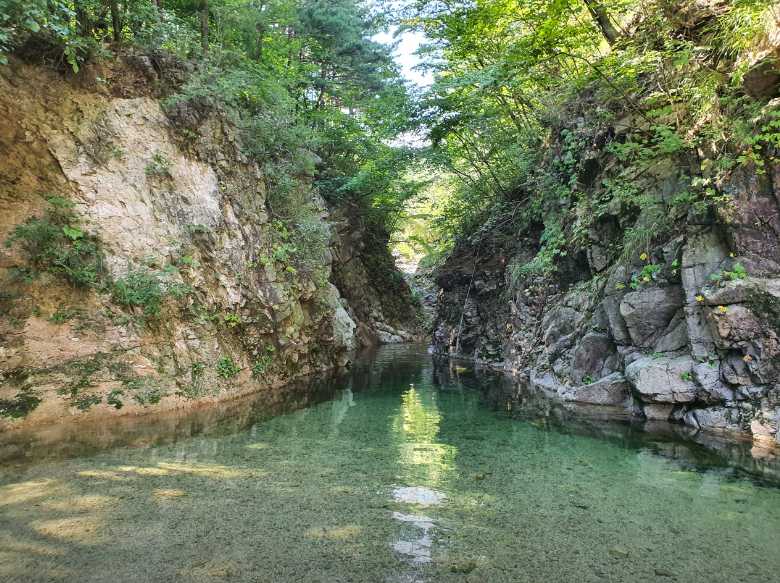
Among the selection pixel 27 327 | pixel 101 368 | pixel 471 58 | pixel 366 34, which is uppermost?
pixel 366 34

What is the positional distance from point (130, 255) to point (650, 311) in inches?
370

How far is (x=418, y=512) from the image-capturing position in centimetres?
442

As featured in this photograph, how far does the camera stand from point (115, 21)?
951 cm

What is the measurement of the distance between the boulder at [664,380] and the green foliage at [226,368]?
742cm

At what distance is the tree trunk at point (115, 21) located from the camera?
30.4 feet

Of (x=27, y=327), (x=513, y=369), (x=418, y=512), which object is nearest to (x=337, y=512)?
(x=418, y=512)

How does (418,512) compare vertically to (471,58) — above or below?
below

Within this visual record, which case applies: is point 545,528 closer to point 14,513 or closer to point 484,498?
point 484,498

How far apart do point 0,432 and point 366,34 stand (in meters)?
20.5

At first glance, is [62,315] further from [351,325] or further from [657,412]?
[657,412]

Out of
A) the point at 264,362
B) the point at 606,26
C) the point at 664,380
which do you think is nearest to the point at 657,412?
the point at 664,380

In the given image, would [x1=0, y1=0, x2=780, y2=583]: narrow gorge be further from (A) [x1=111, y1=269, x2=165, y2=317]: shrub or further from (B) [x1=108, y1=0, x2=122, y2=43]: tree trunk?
(B) [x1=108, y1=0, x2=122, y2=43]: tree trunk

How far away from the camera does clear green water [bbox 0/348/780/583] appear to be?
3414 millimetres

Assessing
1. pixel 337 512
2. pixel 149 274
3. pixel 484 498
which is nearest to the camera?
pixel 337 512
